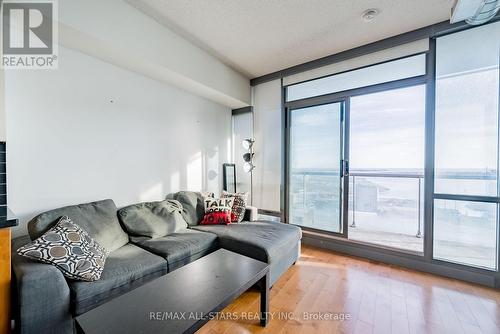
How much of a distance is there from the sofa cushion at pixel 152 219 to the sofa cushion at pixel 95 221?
90mm

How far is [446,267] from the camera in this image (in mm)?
2312

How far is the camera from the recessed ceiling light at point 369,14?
6.95ft

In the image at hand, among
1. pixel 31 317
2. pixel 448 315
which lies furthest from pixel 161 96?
pixel 448 315

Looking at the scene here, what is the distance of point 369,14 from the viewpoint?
2.16m

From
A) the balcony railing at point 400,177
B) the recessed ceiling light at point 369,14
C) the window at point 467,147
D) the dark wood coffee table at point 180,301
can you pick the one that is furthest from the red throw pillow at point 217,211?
the recessed ceiling light at point 369,14

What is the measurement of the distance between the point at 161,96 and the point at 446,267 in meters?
3.98

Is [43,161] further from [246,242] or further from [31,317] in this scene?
[246,242]

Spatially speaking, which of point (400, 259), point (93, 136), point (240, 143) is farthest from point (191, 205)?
point (400, 259)

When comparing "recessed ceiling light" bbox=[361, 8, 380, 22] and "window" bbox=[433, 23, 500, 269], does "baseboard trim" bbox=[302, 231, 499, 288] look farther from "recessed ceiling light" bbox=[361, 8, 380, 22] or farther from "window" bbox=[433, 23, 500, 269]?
"recessed ceiling light" bbox=[361, 8, 380, 22]

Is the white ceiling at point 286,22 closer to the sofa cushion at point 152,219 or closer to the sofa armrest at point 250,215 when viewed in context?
the sofa cushion at point 152,219

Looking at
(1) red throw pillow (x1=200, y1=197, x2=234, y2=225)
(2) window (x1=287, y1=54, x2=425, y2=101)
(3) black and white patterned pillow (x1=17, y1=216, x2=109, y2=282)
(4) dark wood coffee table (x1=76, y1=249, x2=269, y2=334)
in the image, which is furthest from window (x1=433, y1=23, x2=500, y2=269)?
(3) black and white patterned pillow (x1=17, y1=216, x2=109, y2=282)

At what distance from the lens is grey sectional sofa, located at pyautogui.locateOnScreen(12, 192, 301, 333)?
3.89 ft

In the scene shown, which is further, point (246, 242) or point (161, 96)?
point (161, 96)

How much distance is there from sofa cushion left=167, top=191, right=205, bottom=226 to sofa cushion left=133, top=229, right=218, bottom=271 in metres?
0.36
